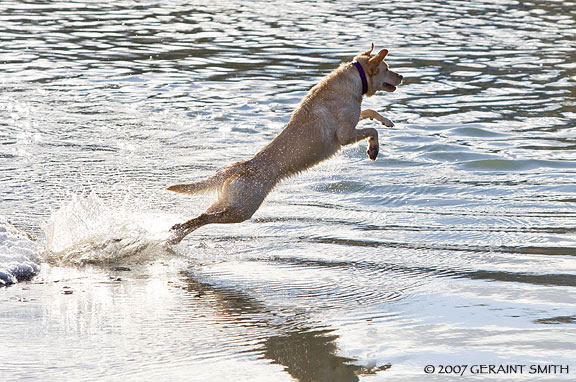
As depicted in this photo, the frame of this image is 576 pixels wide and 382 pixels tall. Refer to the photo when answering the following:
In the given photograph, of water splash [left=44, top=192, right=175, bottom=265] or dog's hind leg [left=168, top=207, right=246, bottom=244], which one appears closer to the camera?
water splash [left=44, top=192, right=175, bottom=265]

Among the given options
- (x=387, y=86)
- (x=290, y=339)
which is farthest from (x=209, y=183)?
(x=290, y=339)

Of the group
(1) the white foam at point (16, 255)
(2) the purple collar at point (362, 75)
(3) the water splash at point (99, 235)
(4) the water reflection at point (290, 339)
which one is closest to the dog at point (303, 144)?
(2) the purple collar at point (362, 75)

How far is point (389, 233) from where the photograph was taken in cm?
754

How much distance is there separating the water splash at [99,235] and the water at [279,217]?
20mm

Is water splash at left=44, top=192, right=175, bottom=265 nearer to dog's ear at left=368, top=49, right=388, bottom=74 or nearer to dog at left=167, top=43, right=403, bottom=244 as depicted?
dog at left=167, top=43, right=403, bottom=244

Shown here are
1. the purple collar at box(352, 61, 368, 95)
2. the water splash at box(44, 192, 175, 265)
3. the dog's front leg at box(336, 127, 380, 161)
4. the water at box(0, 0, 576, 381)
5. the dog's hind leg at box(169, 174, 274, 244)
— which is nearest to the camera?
the water at box(0, 0, 576, 381)

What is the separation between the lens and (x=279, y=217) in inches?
317

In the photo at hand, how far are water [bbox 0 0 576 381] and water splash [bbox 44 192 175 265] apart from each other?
0.07ft

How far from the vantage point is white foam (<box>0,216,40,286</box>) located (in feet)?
20.2

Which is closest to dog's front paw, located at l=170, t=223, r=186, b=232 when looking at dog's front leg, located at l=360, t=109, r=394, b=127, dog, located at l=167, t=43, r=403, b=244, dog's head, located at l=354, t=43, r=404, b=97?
dog, located at l=167, t=43, r=403, b=244

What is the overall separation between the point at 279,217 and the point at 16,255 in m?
2.38

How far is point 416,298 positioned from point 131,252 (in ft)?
7.22

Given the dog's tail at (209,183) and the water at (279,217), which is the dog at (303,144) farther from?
the water at (279,217)

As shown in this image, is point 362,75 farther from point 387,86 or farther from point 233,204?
point 233,204
